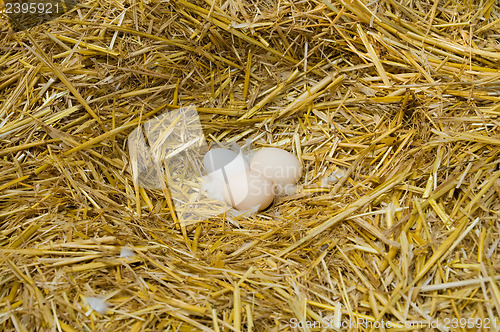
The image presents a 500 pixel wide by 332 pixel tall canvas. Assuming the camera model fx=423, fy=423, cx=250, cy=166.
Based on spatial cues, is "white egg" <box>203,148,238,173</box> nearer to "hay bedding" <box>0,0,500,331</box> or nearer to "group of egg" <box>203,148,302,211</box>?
"group of egg" <box>203,148,302,211</box>

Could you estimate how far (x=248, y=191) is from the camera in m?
1.52

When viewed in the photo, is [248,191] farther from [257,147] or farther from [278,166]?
[257,147]

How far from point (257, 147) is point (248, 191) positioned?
12.7 inches

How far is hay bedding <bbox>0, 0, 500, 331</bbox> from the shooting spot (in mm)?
1159

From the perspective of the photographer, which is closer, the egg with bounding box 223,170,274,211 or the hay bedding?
the hay bedding

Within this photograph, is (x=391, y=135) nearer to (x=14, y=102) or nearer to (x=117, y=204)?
(x=117, y=204)

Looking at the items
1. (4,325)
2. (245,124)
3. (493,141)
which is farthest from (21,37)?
(493,141)

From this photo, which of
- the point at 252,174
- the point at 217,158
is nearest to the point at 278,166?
the point at 252,174

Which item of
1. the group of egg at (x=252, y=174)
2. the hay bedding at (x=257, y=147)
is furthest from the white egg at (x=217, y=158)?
the hay bedding at (x=257, y=147)

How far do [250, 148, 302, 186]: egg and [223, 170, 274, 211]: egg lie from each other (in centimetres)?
3

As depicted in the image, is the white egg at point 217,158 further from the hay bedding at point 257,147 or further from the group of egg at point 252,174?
the hay bedding at point 257,147

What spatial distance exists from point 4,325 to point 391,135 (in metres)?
1.39

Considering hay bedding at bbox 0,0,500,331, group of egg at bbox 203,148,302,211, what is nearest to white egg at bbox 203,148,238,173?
group of egg at bbox 203,148,302,211

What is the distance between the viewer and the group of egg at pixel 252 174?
1.52 m
